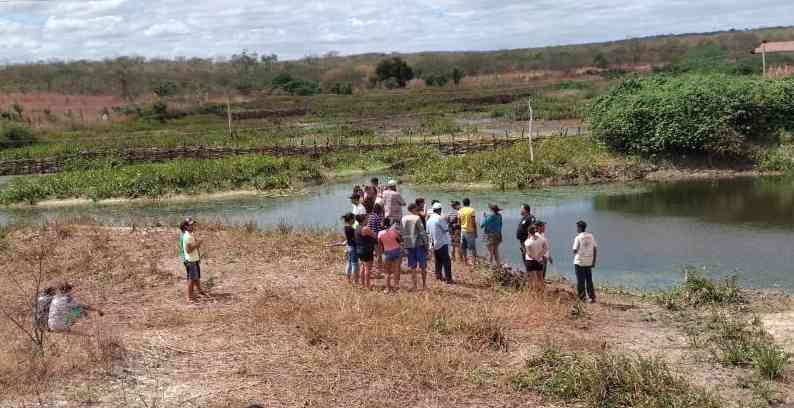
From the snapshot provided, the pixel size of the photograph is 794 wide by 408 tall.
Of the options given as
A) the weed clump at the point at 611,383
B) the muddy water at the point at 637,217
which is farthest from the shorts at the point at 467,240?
the weed clump at the point at 611,383

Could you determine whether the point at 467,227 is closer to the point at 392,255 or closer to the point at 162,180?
the point at 392,255

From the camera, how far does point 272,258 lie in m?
16.2

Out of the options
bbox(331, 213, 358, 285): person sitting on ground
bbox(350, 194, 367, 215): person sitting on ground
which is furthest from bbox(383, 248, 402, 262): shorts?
bbox(350, 194, 367, 215): person sitting on ground

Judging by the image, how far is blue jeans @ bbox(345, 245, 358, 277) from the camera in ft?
45.5

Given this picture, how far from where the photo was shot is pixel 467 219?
15.2m

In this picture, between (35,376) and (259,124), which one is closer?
(35,376)

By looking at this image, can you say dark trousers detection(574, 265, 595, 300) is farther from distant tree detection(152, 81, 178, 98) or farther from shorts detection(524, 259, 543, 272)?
distant tree detection(152, 81, 178, 98)

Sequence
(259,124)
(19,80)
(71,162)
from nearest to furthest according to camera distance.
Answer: (71,162) < (259,124) < (19,80)

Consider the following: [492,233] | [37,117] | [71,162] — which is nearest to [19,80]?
[37,117]

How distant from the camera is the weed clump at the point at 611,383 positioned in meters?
8.93

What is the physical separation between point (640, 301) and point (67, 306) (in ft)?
29.3

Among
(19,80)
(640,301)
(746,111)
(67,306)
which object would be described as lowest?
(640,301)

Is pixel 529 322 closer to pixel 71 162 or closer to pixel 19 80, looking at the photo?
pixel 71 162

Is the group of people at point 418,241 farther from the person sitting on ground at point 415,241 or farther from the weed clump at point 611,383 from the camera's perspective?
the weed clump at point 611,383
